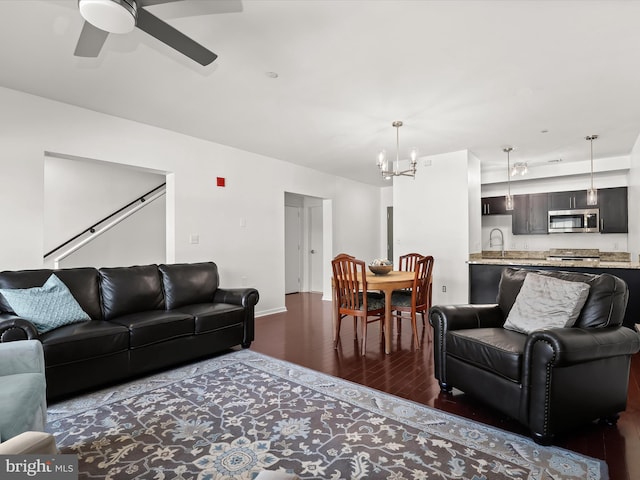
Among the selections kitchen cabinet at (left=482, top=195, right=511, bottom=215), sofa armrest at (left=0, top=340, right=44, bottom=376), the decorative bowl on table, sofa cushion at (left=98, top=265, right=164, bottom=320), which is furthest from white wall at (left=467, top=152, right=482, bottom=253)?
sofa armrest at (left=0, top=340, right=44, bottom=376)

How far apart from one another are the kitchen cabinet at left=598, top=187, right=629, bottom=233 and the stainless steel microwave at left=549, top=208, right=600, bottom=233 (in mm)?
97

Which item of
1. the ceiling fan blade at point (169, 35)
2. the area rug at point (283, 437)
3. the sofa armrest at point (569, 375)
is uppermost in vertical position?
the ceiling fan blade at point (169, 35)

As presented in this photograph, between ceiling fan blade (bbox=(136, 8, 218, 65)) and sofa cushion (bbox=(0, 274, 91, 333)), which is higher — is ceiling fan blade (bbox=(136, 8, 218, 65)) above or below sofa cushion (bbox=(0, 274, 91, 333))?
above

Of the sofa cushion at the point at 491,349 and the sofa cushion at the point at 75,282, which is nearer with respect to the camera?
the sofa cushion at the point at 491,349

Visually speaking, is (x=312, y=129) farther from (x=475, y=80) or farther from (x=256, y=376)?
(x=256, y=376)

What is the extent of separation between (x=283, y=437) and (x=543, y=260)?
186 inches

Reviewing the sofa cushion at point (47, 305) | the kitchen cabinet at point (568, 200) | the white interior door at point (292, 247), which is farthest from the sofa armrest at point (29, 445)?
the kitchen cabinet at point (568, 200)

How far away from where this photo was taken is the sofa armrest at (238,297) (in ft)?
12.2

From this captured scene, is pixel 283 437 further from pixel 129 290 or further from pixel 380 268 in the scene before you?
pixel 380 268

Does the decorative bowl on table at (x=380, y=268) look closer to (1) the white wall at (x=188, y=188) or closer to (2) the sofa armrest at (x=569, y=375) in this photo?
(1) the white wall at (x=188, y=188)

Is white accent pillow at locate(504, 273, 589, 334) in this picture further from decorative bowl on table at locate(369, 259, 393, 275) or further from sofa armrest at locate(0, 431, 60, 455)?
sofa armrest at locate(0, 431, 60, 455)

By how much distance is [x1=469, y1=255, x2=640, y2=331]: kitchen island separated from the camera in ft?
12.5

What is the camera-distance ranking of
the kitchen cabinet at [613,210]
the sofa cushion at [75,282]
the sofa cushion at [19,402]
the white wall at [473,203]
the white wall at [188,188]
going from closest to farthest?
the sofa cushion at [19,402] < the sofa cushion at [75,282] < the white wall at [188,188] < the white wall at [473,203] < the kitchen cabinet at [613,210]

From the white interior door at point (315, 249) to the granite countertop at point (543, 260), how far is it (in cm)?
342
